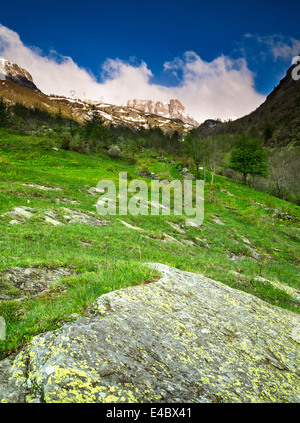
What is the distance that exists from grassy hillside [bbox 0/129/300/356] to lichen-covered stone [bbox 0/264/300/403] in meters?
0.59

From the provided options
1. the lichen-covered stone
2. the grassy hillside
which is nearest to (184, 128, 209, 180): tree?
the grassy hillside

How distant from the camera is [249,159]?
192 ft

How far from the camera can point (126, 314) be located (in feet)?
13.4

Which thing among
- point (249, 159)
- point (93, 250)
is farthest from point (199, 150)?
point (93, 250)

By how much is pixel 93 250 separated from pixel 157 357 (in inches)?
360

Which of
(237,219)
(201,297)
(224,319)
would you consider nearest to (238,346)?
(224,319)

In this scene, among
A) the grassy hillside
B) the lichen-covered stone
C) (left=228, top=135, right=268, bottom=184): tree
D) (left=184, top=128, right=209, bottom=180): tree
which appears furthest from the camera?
(left=228, top=135, right=268, bottom=184): tree

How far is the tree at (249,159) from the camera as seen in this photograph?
57.7 metres

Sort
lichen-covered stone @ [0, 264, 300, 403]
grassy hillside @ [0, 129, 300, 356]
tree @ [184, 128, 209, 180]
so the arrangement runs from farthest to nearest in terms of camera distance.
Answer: tree @ [184, 128, 209, 180], grassy hillside @ [0, 129, 300, 356], lichen-covered stone @ [0, 264, 300, 403]

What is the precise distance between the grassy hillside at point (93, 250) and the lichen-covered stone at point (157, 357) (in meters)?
0.59

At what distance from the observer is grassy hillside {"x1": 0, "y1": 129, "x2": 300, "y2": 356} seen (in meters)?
4.80

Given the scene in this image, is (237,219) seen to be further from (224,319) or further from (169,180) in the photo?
(224,319)

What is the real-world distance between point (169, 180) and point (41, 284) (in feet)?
152

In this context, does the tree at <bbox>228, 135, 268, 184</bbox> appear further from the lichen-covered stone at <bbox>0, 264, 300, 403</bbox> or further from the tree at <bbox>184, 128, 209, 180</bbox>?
the lichen-covered stone at <bbox>0, 264, 300, 403</bbox>
